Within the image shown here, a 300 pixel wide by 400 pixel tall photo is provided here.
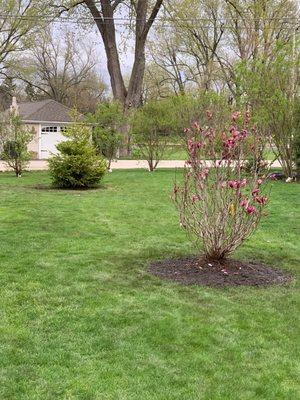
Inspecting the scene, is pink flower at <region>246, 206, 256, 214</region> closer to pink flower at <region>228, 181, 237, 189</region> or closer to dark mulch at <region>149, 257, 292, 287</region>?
pink flower at <region>228, 181, 237, 189</region>

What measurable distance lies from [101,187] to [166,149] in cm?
559

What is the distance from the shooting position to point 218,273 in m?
4.91

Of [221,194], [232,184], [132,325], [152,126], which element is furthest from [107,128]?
[132,325]

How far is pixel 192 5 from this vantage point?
2828cm

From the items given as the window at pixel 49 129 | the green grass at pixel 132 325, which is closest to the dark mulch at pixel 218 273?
the green grass at pixel 132 325

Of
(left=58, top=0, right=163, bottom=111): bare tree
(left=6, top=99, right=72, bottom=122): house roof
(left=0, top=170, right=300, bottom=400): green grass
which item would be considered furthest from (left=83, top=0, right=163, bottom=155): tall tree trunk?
(left=0, top=170, right=300, bottom=400): green grass

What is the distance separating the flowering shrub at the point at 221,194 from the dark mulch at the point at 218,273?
18 centimetres

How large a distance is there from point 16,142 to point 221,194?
38.7 ft

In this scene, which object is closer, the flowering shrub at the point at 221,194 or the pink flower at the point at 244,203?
the pink flower at the point at 244,203

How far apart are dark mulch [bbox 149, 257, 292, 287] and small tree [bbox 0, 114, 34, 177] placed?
36.3 ft

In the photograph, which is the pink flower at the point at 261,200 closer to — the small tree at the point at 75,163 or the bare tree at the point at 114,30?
the small tree at the point at 75,163

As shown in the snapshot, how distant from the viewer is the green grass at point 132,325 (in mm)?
2809

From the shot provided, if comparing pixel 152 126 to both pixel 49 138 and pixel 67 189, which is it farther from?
pixel 49 138

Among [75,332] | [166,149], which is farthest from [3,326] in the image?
[166,149]
